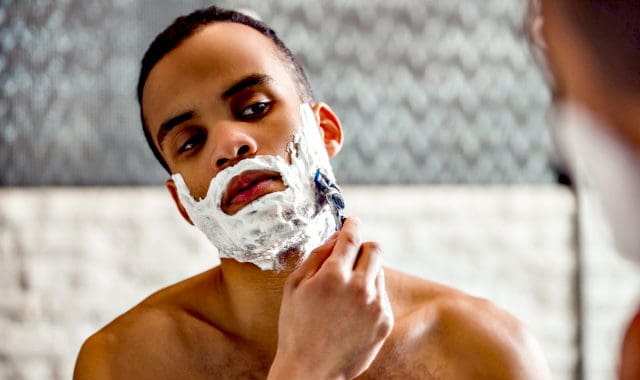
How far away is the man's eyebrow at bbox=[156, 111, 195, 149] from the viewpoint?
0.97 metres

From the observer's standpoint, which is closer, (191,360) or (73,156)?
(191,360)

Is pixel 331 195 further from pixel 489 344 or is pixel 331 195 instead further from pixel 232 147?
pixel 489 344

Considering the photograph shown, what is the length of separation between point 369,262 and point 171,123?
351 millimetres

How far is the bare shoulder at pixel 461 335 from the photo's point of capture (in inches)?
40.4

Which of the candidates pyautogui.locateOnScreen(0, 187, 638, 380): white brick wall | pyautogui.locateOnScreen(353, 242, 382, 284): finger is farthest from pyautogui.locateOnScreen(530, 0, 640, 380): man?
pyautogui.locateOnScreen(0, 187, 638, 380): white brick wall

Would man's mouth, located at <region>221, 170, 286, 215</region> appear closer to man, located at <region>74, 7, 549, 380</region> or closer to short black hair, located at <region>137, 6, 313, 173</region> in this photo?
man, located at <region>74, 7, 549, 380</region>

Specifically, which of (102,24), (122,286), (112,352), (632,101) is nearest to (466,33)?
(102,24)

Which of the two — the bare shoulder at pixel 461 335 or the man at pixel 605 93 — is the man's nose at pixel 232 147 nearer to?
the bare shoulder at pixel 461 335

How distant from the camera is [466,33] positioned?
1.73m

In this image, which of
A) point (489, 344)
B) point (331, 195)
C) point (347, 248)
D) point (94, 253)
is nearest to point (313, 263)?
point (347, 248)

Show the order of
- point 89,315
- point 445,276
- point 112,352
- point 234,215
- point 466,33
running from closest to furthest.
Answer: point 234,215 < point 112,352 < point 89,315 < point 445,276 < point 466,33

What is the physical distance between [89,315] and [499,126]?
3.06 feet

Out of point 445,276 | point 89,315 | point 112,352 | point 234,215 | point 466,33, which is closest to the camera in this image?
point 234,215

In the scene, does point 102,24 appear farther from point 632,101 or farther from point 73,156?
point 632,101
